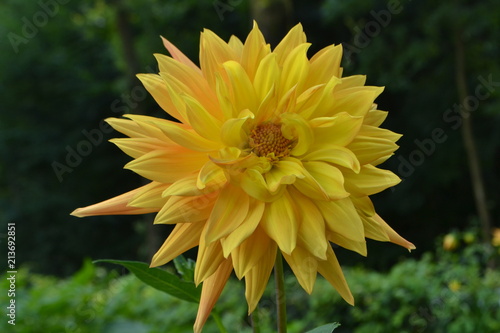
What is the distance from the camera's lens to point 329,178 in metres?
0.90

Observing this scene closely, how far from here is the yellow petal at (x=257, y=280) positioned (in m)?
0.85

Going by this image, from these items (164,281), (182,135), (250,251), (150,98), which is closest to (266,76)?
(182,135)

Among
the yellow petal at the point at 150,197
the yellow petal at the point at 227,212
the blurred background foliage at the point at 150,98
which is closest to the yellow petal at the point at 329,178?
the yellow petal at the point at 227,212

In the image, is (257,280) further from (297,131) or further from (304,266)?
(297,131)

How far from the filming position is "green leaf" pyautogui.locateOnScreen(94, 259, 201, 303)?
1021 millimetres

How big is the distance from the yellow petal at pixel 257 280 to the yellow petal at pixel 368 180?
145 millimetres

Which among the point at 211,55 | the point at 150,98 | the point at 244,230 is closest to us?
the point at 244,230

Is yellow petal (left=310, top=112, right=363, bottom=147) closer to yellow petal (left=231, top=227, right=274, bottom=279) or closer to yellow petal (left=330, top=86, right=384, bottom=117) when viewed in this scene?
yellow petal (left=330, top=86, right=384, bottom=117)

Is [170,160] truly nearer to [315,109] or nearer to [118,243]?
[315,109]

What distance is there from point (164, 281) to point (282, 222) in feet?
0.86

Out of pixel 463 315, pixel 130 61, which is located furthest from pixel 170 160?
pixel 130 61

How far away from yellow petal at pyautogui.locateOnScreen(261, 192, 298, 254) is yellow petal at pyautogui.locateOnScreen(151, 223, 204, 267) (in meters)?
0.09

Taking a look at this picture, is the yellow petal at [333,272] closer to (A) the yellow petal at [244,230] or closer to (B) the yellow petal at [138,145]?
(A) the yellow petal at [244,230]

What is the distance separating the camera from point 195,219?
877 mm
